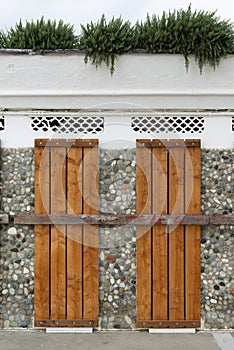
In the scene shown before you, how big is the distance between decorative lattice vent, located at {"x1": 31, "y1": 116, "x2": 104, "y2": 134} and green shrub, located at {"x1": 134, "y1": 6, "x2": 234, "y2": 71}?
95cm

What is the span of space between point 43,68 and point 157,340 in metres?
3.06

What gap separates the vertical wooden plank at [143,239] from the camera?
15.2ft

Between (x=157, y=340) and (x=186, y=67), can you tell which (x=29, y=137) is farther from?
(x=157, y=340)

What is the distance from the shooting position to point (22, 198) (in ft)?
15.4

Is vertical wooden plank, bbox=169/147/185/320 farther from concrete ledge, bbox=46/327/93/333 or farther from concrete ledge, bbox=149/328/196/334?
concrete ledge, bbox=46/327/93/333

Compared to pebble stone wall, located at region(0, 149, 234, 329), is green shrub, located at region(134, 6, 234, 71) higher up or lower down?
higher up

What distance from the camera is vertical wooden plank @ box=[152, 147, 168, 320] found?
4.63 meters

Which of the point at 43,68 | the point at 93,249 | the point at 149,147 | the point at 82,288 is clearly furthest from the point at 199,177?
the point at 43,68

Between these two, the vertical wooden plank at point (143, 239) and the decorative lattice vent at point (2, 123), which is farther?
the decorative lattice vent at point (2, 123)

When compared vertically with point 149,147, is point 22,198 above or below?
below

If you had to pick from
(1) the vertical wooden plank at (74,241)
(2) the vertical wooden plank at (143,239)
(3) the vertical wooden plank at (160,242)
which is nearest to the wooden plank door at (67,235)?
(1) the vertical wooden plank at (74,241)

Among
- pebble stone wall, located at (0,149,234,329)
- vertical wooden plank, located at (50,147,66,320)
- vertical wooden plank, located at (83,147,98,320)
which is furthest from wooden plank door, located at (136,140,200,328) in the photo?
vertical wooden plank, located at (50,147,66,320)

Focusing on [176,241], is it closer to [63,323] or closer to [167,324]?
[167,324]

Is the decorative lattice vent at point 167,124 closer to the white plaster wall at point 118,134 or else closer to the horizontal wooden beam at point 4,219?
the white plaster wall at point 118,134
